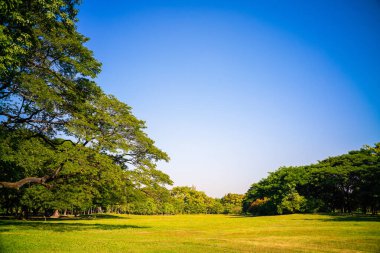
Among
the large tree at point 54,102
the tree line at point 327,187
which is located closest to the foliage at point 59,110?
the large tree at point 54,102

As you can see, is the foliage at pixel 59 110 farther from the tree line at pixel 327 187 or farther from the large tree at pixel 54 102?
the tree line at pixel 327 187

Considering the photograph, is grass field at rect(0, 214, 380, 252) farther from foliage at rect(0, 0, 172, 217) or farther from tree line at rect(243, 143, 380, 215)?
tree line at rect(243, 143, 380, 215)

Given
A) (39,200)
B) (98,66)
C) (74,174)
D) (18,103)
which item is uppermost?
(98,66)

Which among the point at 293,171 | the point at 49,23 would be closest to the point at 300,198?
the point at 293,171

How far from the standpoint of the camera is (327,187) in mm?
65062

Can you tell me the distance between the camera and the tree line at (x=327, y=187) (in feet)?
180

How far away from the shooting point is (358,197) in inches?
2229

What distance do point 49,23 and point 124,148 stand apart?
1162cm

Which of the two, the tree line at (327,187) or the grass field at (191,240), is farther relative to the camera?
the tree line at (327,187)

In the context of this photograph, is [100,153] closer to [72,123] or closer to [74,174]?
[74,174]

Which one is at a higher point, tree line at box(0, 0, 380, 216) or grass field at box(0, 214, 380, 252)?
tree line at box(0, 0, 380, 216)

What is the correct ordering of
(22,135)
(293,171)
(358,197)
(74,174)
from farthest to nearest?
1. (293,171)
2. (358,197)
3. (74,174)
4. (22,135)

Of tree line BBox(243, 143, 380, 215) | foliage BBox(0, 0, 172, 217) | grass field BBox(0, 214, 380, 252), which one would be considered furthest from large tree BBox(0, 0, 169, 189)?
tree line BBox(243, 143, 380, 215)

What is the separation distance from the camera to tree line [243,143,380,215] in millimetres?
54969
